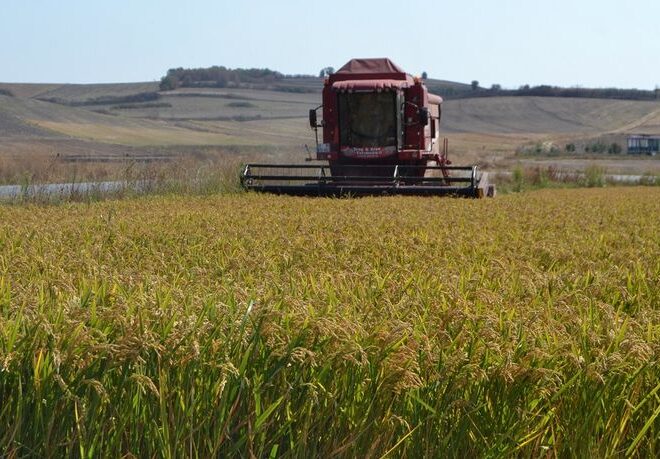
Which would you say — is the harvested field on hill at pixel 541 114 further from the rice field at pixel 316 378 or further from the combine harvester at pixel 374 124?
the rice field at pixel 316 378

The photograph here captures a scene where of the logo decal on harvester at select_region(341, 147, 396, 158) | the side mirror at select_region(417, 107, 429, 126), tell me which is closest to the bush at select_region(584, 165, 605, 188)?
the logo decal on harvester at select_region(341, 147, 396, 158)

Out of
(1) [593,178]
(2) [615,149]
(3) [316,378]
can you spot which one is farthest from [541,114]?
(3) [316,378]

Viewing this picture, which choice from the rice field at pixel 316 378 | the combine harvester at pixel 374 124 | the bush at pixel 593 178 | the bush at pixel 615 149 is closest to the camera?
the rice field at pixel 316 378

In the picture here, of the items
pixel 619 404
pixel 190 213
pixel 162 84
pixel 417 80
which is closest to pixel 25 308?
pixel 619 404

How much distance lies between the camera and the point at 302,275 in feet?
19.1

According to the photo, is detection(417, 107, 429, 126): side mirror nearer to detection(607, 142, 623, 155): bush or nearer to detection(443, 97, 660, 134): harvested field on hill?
detection(607, 142, 623, 155): bush

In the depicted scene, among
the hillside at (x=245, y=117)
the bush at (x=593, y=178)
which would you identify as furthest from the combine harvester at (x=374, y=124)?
the hillside at (x=245, y=117)

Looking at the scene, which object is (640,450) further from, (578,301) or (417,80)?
(417,80)

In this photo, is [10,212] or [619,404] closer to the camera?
[619,404]

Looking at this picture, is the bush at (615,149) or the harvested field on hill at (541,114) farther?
the harvested field on hill at (541,114)

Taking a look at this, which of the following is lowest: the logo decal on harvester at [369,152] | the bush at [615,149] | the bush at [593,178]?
the bush at [615,149]

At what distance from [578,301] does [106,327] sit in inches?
90.4

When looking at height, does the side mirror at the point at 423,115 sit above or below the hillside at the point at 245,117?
above

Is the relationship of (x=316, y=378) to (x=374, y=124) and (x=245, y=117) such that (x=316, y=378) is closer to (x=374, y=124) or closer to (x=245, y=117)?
(x=374, y=124)
